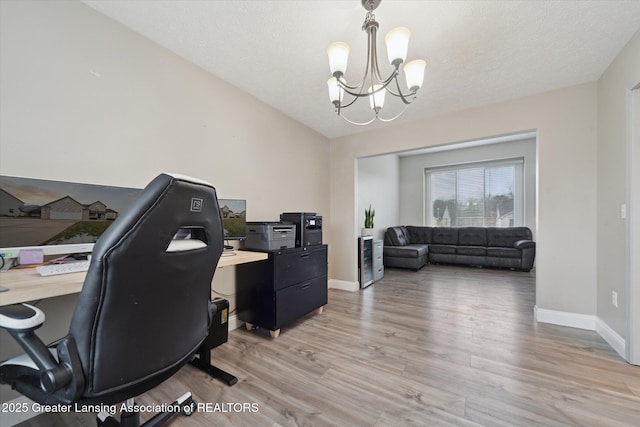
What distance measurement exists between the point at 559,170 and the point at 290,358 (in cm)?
320

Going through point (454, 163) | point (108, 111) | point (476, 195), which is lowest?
point (476, 195)

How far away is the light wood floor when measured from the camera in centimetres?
134

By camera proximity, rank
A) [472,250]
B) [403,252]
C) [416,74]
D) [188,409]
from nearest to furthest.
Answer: [188,409] < [416,74] < [403,252] < [472,250]

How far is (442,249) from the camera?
18.6ft

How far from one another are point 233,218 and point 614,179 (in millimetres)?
3233

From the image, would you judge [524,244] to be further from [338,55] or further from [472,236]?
[338,55]

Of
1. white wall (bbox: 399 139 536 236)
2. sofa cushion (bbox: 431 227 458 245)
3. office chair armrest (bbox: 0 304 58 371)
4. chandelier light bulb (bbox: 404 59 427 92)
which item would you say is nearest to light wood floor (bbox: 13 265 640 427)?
office chair armrest (bbox: 0 304 58 371)

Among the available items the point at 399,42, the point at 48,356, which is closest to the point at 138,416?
the point at 48,356

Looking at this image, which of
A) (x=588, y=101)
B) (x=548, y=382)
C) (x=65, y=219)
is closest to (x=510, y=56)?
(x=588, y=101)

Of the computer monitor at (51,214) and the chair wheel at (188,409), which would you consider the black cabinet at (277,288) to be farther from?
the computer monitor at (51,214)

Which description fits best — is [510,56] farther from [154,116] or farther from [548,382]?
[154,116]

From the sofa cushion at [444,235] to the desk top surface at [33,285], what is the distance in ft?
20.5

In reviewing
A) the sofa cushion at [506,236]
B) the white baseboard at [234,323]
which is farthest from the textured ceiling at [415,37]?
the sofa cushion at [506,236]

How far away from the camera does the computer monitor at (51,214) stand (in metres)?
1.10
